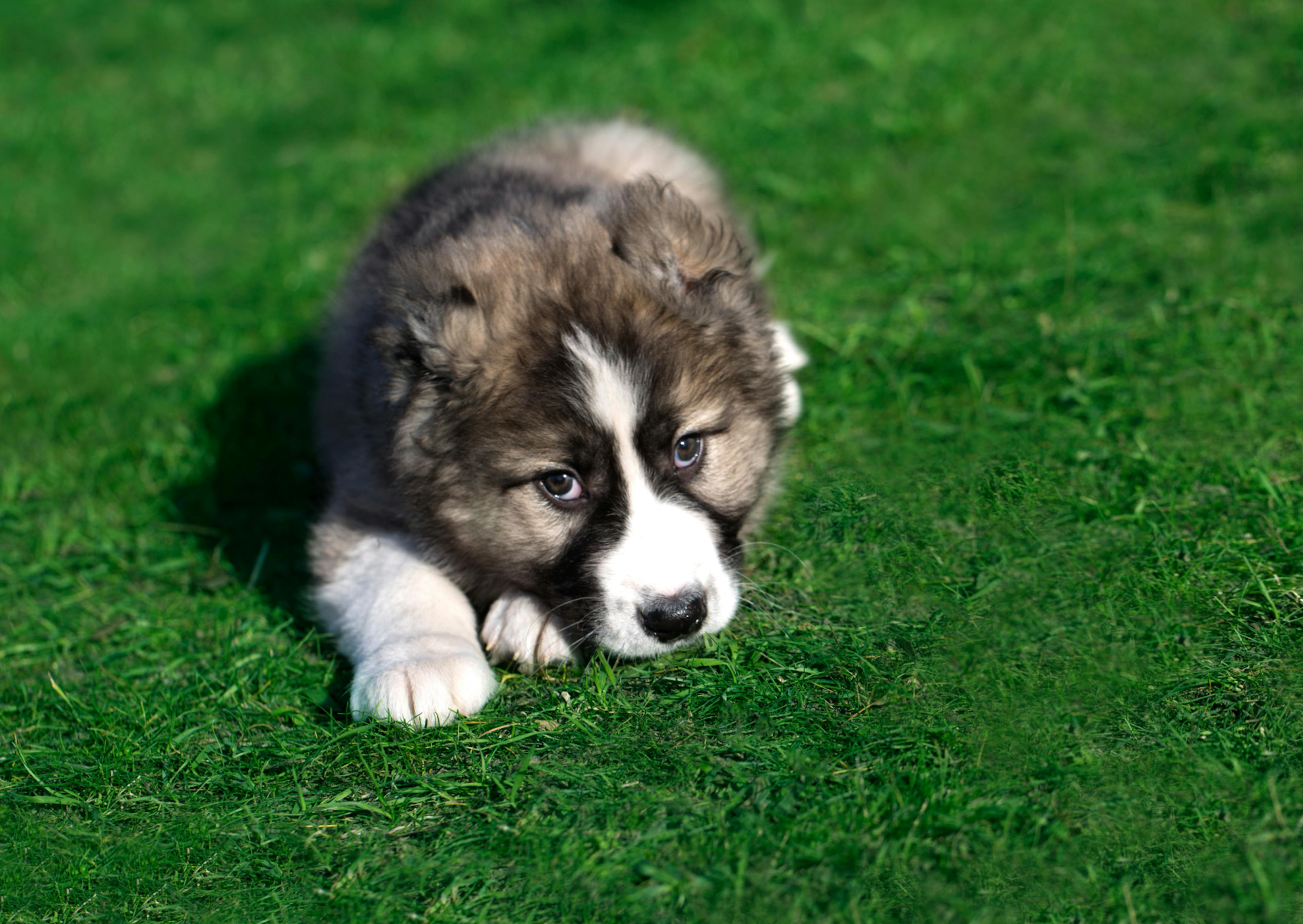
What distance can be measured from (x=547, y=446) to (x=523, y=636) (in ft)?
1.58

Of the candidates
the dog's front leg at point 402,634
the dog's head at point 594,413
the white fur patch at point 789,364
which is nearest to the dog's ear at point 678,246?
the dog's head at point 594,413

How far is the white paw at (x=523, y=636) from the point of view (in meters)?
2.76

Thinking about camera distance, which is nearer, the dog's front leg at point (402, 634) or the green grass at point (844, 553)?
the green grass at point (844, 553)

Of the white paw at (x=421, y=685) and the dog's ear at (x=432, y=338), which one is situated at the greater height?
the dog's ear at (x=432, y=338)

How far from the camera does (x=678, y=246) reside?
298 cm

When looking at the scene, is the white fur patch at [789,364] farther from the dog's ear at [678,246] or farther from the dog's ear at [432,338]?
the dog's ear at [432,338]

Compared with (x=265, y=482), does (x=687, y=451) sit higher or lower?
higher

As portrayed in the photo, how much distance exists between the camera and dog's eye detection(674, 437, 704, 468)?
2752 mm

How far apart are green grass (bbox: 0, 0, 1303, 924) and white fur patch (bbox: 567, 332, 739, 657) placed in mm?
124

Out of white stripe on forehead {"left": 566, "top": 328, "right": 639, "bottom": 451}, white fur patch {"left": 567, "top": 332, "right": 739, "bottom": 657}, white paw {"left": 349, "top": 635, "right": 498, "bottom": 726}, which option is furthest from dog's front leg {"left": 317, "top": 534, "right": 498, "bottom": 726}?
white stripe on forehead {"left": 566, "top": 328, "right": 639, "bottom": 451}

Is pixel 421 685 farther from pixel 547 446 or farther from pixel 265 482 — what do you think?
pixel 265 482

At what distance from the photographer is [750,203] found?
17.3 feet

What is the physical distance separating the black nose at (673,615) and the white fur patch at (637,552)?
0.5 inches

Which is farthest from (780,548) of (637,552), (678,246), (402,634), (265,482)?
(265,482)
